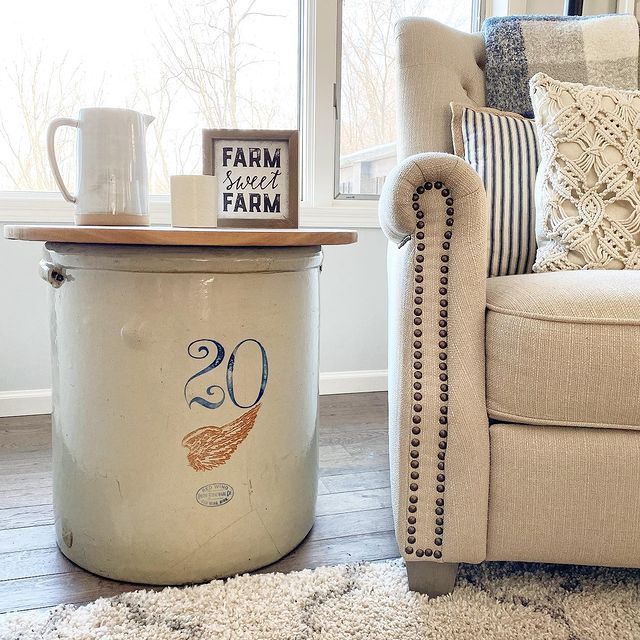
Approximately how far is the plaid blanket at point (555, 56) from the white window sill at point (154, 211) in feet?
2.20

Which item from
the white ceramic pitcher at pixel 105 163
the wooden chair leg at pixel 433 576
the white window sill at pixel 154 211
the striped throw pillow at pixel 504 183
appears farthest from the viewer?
the white window sill at pixel 154 211

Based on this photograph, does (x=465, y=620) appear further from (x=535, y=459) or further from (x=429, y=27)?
(x=429, y=27)

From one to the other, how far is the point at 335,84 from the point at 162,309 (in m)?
1.42

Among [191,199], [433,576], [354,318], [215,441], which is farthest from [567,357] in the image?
[354,318]

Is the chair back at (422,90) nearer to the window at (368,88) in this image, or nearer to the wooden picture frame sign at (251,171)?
the wooden picture frame sign at (251,171)

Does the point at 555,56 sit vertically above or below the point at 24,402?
above

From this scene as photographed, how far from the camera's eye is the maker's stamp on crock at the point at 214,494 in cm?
96

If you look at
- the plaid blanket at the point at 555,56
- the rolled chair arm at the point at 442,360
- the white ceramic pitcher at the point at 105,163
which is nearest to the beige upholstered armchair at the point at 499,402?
the rolled chair arm at the point at 442,360

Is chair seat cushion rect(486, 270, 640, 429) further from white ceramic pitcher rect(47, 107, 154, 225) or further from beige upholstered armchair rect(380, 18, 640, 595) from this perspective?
white ceramic pitcher rect(47, 107, 154, 225)

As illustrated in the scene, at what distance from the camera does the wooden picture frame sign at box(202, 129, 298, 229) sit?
3.84 ft

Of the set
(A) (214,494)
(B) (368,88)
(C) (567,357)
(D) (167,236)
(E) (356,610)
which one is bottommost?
(E) (356,610)

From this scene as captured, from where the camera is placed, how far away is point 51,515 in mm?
1224

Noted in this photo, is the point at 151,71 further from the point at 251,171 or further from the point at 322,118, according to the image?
the point at 251,171

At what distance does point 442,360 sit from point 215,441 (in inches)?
14.3
